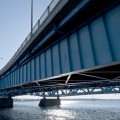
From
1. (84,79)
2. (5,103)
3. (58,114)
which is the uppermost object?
(84,79)

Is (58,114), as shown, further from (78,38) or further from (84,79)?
(78,38)

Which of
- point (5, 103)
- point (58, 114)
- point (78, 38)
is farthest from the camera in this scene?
point (5, 103)

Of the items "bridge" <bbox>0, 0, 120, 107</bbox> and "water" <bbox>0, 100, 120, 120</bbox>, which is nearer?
"bridge" <bbox>0, 0, 120, 107</bbox>

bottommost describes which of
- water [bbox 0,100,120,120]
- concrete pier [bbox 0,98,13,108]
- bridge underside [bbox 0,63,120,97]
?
water [bbox 0,100,120,120]

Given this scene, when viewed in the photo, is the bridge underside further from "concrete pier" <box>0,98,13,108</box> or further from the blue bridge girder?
"concrete pier" <box>0,98,13,108</box>

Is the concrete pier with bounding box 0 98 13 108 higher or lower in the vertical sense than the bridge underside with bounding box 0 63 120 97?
lower

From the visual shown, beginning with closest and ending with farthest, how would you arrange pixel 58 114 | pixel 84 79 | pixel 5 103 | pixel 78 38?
pixel 78 38 → pixel 84 79 → pixel 58 114 → pixel 5 103

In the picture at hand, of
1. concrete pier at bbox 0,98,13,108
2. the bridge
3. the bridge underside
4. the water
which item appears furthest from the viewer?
concrete pier at bbox 0,98,13,108

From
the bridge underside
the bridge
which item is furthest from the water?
the bridge

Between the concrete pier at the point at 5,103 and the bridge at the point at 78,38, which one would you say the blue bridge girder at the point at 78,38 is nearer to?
the bridge at the point at 78,38

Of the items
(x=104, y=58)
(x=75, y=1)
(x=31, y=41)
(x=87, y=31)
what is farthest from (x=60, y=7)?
Result: (x=31, y=41)

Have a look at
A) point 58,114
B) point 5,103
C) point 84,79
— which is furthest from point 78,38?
point 5,103

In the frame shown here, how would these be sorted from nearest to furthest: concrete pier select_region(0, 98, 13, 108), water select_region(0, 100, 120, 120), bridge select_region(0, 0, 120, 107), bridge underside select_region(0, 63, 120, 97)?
bridge select_region(0, 0, 120, 107) → bridge underside select_region(0, 63, 120, 97) → water select_region(0, 100, 120, 120) → concrete pier select_region(0, 98, 13, 108)

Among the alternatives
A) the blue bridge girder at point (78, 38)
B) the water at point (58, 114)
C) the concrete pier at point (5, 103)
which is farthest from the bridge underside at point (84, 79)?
the concrete pier at point (5, 103)
